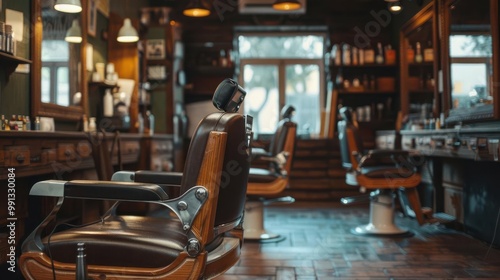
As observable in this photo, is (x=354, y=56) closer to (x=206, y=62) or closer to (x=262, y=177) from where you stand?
(x=206, y=62)

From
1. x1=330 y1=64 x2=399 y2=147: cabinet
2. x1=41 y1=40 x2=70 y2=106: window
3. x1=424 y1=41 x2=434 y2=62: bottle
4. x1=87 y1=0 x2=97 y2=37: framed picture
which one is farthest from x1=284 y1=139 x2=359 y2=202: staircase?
x1=41 y1=40 x2=70 y2=106: window

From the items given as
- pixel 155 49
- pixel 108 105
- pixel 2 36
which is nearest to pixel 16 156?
pixel 2 36

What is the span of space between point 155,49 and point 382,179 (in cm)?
326

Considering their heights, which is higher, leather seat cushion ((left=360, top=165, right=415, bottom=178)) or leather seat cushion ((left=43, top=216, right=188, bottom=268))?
leather seat cushion ((left=360, top=165, right=415, bottom=178))

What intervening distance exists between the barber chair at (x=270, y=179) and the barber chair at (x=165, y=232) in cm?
225

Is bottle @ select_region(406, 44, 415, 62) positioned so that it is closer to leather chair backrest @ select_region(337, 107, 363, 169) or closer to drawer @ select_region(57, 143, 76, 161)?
leather chair backrest @ select_region(337, 107, 363, 169)

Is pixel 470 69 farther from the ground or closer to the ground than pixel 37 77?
farther from the ground

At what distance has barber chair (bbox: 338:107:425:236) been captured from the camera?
451 cm

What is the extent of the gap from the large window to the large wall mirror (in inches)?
115

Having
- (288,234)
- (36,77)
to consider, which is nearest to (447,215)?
(288,234)

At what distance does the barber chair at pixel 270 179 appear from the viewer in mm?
4172

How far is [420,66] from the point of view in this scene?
6.11 meters

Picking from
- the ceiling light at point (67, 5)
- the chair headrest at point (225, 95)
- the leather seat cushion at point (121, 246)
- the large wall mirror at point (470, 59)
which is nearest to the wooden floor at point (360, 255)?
the large wall mirror at point (470, 59)

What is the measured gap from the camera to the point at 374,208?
184 inches
